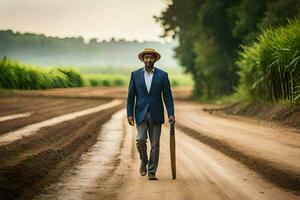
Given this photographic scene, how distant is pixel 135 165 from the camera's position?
37.0 ft

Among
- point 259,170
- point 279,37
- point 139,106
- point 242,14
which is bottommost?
point 259,170

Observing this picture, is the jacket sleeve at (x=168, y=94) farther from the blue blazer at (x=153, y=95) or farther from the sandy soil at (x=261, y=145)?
the sandy soil at (x=261, y=145)

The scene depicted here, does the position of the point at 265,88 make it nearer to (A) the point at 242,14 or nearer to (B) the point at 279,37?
(B) the point at 279,37

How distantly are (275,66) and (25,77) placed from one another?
944 inches

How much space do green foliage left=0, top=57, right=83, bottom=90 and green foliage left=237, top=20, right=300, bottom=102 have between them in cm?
1914

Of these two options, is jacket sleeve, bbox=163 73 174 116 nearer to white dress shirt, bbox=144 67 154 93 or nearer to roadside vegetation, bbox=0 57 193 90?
white dress shirt, bbox=144 67 154 93

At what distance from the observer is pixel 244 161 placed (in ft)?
38.5

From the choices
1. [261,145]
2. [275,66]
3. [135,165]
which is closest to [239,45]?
[275,66]

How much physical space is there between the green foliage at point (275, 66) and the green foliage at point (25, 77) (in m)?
19.1

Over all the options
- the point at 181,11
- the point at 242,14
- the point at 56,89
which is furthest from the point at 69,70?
the point at 242,14

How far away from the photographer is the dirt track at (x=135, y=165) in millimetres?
8430

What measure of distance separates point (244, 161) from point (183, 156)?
4.60 feet

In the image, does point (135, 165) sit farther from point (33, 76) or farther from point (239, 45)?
point (33, 76)

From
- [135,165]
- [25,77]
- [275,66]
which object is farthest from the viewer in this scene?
[25,77]
